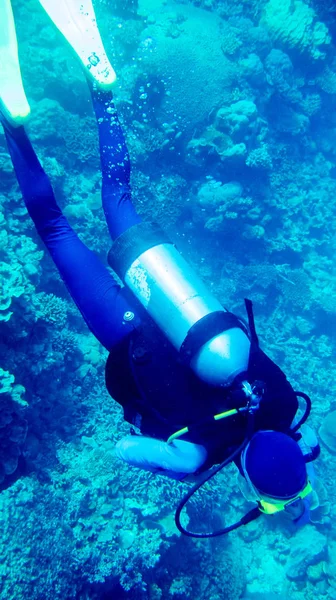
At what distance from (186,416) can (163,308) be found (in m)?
0.77

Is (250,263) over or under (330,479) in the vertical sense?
over

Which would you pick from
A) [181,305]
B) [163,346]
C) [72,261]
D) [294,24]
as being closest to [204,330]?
[181,305]

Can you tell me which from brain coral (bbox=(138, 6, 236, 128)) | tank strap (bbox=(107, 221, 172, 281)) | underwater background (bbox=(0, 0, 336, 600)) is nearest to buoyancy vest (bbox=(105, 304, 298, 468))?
tank strap (bbox=(107, 221, 172, 281))

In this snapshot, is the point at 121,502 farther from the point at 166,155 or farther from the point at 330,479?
the point at 166,155

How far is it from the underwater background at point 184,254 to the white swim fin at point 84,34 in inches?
112

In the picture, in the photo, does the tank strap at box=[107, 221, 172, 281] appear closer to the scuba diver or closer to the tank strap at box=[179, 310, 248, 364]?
the scuba diver

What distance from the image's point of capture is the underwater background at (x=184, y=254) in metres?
4.84

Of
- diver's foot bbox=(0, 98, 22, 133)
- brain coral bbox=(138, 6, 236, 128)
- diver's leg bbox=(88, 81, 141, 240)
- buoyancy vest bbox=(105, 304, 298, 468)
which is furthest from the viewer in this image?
brain coral bbox=(138, 6, 236, 128)

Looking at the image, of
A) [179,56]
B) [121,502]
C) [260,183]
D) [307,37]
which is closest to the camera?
[121,502]

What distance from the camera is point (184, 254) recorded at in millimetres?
9047

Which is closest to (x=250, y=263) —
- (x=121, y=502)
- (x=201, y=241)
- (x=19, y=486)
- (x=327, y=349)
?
(x=201, y=241)

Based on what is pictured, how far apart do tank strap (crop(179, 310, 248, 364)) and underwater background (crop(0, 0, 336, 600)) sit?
2.82 metres

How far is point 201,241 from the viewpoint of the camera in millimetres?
9172

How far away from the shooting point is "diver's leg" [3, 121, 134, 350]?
297 centimetres
